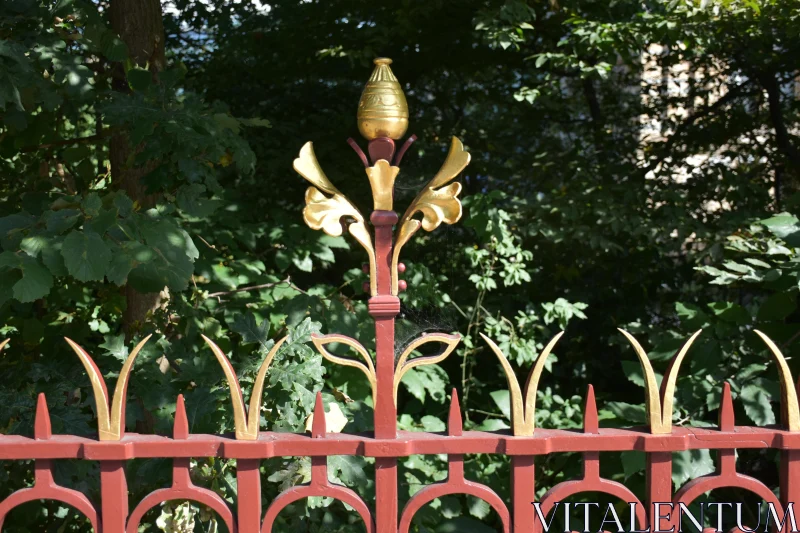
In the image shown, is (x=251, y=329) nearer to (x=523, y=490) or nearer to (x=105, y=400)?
(x=105, y=400)

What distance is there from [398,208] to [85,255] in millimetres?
2397

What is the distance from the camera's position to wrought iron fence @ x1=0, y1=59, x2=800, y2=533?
1.62m

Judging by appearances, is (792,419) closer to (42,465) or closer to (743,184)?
(42,465)

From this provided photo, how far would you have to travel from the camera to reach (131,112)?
223cm

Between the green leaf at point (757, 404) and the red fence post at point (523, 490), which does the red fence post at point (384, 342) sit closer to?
the red fence post at point (523, 490)

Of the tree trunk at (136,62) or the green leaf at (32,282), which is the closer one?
the green leaf at (32,282)

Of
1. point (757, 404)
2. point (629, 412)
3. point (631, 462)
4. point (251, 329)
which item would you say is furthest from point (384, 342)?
point (757, 404)

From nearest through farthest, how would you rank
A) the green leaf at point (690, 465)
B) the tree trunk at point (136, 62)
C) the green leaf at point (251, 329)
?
the green leaf at point (251, 329)
the green leaf at point (690, 465)
the tree trunk at point (136, 62)

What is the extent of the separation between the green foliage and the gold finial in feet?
1.95

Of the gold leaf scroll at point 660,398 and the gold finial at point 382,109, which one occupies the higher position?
the gold finial at point 382,109

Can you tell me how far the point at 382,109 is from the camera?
64.1 inches

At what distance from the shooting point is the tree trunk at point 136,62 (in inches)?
108

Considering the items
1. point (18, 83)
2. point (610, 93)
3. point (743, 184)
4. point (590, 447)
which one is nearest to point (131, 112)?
point (18, 83)

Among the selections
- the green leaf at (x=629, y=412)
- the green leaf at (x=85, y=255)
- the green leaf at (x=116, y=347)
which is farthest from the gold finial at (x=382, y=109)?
the green leaf at (x=629, y=412)
